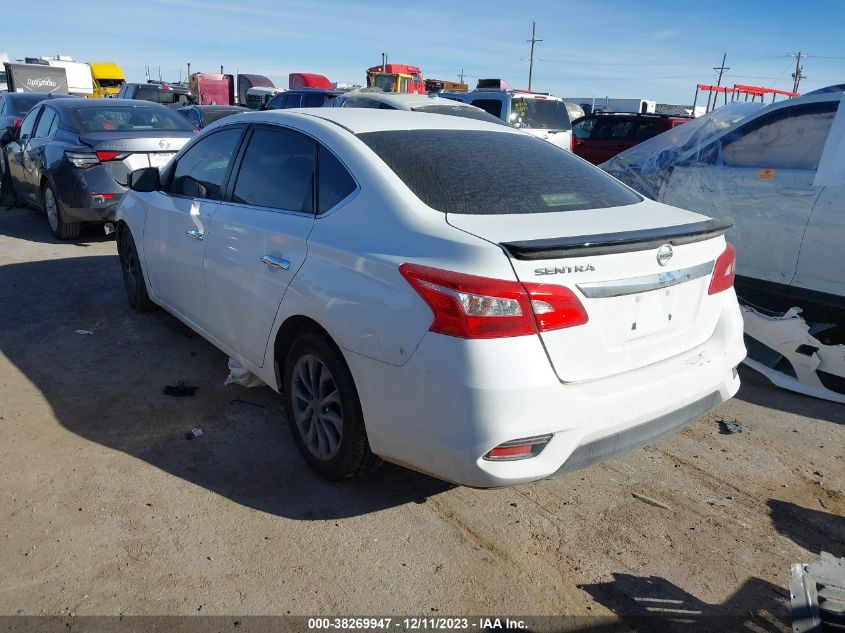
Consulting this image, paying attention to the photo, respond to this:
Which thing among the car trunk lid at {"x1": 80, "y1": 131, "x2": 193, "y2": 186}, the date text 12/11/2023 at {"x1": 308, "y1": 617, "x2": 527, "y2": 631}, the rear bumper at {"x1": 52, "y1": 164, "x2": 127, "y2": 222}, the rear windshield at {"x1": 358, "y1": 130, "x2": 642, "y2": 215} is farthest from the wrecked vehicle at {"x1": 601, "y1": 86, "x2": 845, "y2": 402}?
the rear bumper at {"x1": 52, "y1": 164, "x2": 127, "y2": 222}

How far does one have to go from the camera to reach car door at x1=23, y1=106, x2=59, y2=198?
8211 millimetres

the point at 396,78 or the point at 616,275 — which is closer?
the point at 616,275

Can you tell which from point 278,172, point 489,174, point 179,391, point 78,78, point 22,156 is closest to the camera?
point 489,174

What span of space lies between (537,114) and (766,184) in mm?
8437

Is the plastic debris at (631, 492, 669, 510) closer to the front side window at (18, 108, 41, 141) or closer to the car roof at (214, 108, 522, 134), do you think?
the car roof at (214, 108, 522, 134)

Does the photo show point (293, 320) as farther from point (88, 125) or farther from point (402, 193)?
point (88, 125)

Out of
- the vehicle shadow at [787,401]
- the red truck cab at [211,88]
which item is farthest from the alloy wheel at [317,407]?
the red truck cab at [211,88]

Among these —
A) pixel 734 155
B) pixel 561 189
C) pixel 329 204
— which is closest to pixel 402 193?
pixel 329 204

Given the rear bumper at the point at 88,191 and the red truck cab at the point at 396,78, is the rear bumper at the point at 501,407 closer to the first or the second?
the rear bumper at the point at 88,191

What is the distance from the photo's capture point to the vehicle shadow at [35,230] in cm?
828

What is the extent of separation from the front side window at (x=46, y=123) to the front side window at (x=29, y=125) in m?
0.19

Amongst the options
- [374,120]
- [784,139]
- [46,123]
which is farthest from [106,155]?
[784,139]

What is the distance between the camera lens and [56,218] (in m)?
8.12

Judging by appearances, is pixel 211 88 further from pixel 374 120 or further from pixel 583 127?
pixel 374 120
